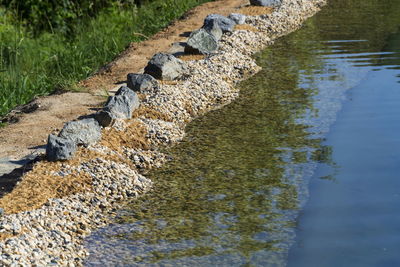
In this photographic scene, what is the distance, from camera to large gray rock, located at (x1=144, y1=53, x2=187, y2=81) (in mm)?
11047

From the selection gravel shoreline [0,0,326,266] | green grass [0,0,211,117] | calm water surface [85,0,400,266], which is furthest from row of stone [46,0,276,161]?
green grass [0,0,211,117]

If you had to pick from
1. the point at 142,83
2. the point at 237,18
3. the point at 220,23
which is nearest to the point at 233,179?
the point at 142,83

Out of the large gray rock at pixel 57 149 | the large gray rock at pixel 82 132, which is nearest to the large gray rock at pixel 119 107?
the large gray rock at pixel 82 132

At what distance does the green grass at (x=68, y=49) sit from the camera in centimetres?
1105

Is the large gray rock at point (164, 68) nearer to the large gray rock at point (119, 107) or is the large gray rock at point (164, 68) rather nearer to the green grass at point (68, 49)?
the green grass at point (68, 49)

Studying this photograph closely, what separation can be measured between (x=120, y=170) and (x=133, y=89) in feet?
10.00

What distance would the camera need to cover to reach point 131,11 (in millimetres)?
17344

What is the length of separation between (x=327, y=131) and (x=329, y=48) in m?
4.52

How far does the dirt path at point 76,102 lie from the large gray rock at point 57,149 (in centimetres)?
60

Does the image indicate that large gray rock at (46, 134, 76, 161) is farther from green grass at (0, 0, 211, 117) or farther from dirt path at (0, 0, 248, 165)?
green grass at (0, 0, 211, 117)

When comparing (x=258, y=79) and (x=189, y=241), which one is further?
(x=258, y=79)

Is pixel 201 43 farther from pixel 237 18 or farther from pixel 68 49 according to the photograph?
pixel 68 49

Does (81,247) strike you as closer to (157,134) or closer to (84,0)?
(157,134)

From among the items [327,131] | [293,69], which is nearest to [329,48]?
[293,69]
